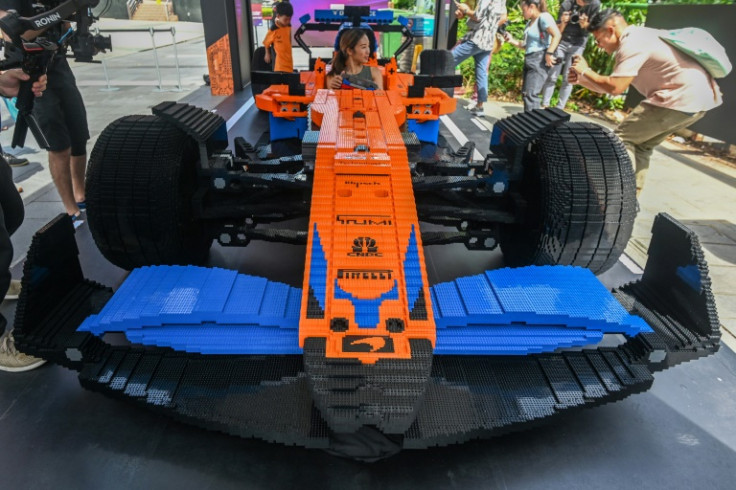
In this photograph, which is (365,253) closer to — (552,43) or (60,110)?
(60,110)

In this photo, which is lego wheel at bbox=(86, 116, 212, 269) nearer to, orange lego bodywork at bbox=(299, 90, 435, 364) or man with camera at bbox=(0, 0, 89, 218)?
orange lego bodywork at bbox=(299, 90, 435, 364)

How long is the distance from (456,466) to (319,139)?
1.68 m

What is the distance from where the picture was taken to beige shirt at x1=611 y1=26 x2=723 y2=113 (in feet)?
12.0

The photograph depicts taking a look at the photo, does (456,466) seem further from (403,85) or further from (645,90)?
(403,85)

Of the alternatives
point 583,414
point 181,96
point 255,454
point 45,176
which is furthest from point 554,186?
point 181,96

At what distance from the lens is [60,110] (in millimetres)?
3666

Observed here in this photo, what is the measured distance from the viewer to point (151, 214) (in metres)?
2.51

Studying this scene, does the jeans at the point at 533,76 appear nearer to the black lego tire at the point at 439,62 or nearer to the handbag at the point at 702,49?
the black lego tire at the point at 439,62

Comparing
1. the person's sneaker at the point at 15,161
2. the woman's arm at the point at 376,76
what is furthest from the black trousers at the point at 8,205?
the person's sneaker at the point at 15,161

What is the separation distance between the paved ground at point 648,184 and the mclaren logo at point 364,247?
2.17 metres

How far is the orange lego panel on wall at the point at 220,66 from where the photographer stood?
9062 millimetres

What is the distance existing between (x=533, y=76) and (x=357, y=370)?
6.48m

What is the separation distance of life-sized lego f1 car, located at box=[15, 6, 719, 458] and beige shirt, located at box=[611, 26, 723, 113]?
4.46 ft

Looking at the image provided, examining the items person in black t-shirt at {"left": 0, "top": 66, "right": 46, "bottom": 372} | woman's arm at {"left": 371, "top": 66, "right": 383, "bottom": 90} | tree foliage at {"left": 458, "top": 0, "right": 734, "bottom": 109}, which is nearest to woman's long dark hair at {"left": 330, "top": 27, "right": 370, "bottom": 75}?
woman's arm at {"left": 371, "top": 66, "right": 383, "bottom": 90}
